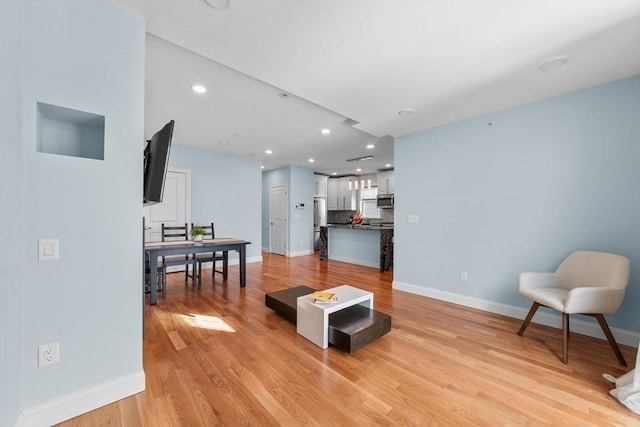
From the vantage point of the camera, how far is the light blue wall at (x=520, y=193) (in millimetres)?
2438

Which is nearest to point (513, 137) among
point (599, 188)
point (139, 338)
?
point (599, 188)

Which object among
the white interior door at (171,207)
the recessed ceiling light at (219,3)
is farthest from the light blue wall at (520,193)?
the white interior door at (171,207)

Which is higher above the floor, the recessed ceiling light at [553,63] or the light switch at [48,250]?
the recessed ceiling light at [553,63]

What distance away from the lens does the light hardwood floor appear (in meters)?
1.52

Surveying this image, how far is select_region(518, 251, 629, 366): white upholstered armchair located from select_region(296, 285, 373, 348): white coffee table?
1.55 metres

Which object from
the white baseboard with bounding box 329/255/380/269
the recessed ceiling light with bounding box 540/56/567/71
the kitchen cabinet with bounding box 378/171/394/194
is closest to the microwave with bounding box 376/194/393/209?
the kitchen cabinet with bounding box 378/171/394/194

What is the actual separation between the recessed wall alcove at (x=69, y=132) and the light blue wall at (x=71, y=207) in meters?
0.08

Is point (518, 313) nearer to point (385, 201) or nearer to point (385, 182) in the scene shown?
point (385, 201)

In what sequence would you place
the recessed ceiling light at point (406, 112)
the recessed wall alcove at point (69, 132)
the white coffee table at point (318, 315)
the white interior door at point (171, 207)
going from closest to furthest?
the recessed wall alcove at point (69, 132) < the white coffee table at point (318, 315) < the recessed ceiling light at point (406, 112) < the white interior door at point (171, 207)

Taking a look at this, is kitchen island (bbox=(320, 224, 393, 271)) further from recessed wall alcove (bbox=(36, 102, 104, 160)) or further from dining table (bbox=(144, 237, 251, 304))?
recessed wall alcove (bbox=(36, 102, 104, 160))

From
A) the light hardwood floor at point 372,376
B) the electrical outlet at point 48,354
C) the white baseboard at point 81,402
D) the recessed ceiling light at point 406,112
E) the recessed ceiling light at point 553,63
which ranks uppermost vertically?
the recessed ceiling light at point 553,63

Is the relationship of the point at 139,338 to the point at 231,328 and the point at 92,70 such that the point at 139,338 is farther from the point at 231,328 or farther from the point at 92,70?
the point at 92,70

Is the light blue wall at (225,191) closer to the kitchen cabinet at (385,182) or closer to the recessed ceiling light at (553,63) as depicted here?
the kitchen cabinet at (385,182)

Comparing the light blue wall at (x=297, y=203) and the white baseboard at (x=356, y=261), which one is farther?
the light blue wall at (x=297, y=203)
